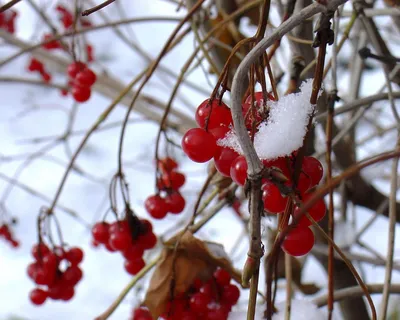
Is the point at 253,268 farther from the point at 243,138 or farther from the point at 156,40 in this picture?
the point at 156,40

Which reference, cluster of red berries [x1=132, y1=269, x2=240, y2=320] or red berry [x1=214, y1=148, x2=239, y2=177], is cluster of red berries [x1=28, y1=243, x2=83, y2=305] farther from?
red berry [x1=214, y1=148, x2=239, y2=177]

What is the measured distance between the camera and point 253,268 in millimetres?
301

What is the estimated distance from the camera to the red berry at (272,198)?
0.34 m

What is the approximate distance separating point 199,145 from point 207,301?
0.88 ft

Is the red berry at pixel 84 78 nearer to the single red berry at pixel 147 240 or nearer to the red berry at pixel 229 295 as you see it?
the single red berry at pixel 147 240

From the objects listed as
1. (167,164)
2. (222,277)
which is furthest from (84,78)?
(222,277)

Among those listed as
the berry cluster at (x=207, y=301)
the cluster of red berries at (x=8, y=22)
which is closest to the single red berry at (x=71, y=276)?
the berry cluster at (x=207, y=301)

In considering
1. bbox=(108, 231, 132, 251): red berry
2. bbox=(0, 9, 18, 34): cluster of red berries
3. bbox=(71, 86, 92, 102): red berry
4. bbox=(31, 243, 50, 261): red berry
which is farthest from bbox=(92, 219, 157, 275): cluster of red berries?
bbox=(0, 9, 18, 34): cluster of red berries

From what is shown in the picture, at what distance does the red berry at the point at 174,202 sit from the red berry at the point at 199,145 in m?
0.35

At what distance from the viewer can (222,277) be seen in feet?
1.99

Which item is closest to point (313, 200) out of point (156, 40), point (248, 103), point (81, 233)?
point (248, 103)

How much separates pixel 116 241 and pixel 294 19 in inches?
17.9

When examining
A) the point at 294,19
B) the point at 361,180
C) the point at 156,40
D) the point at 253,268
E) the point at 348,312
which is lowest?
the point at 253,268

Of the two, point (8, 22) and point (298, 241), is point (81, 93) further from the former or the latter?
point (8, 22)
